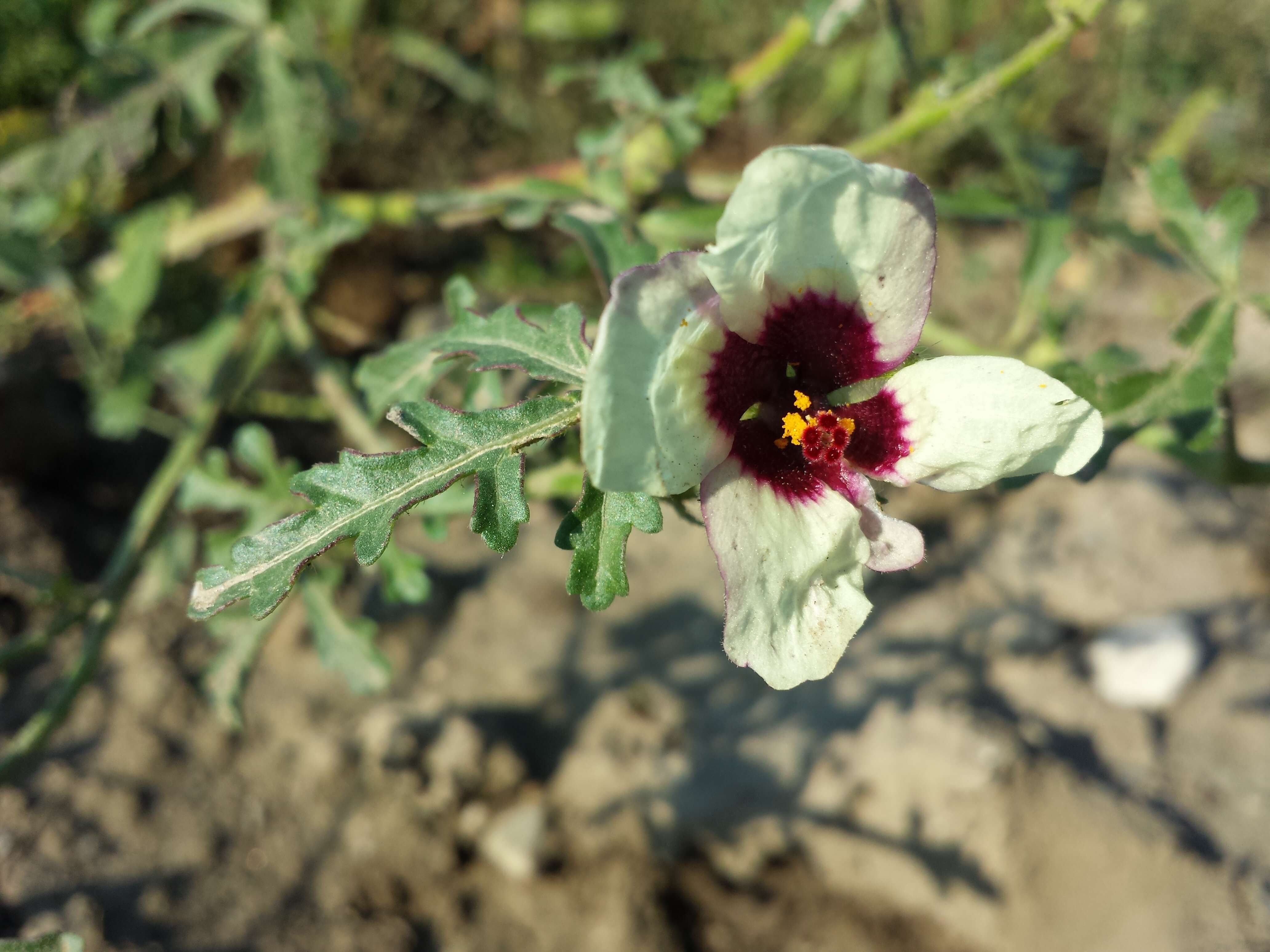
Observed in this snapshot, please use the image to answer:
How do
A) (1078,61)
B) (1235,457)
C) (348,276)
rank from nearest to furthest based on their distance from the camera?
1. (1235,457)
2. (348,276)
3. (1078,61)

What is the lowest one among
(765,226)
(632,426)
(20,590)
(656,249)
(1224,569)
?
(1224,569)

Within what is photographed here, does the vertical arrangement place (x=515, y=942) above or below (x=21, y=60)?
below

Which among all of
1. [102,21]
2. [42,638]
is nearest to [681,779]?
[42,638]

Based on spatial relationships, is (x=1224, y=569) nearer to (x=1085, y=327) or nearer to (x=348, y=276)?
(x=1085, y=327)

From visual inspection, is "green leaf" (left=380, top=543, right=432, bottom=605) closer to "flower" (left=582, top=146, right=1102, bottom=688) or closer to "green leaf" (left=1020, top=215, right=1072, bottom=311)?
"flower" (left=582, top=146, right=1102, bottom=688)

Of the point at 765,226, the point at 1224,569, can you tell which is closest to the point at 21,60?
the point at 765,226

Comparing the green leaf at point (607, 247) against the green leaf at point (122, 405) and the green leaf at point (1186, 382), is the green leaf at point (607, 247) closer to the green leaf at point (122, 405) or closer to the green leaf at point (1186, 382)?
the green leaf at point (1186, 382)
